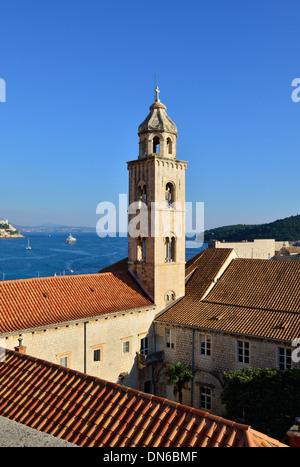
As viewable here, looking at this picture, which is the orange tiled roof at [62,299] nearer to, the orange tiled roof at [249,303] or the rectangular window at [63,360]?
the rectangular window at [63,360]

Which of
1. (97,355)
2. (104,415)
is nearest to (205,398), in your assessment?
(97,355)

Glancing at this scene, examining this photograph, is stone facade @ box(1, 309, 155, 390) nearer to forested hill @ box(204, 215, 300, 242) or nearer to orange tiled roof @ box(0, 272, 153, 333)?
orange tiled roof @ box(0, 272, 153, 333)

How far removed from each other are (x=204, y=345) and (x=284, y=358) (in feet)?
17.1

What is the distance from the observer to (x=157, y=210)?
27531 millimetres

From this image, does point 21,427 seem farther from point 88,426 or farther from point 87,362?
point 87,362

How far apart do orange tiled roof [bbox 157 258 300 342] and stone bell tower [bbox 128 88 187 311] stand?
213cm

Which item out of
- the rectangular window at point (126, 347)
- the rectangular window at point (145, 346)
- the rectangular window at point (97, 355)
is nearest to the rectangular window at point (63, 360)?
the rectangular window at point (97, 355)

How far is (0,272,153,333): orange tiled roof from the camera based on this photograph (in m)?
20.5

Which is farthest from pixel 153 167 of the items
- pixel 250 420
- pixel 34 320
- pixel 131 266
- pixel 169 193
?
pixel 250 420

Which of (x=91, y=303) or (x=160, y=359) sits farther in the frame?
(x=160, y=359)

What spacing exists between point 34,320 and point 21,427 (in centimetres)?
1357

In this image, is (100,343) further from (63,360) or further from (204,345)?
(204,345)

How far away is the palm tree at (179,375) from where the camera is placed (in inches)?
927
